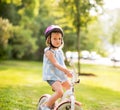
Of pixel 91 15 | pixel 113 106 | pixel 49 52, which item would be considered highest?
pixel 91 15

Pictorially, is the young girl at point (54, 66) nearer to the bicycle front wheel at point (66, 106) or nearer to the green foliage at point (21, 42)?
the bicycle front wheel at point (66, 106)

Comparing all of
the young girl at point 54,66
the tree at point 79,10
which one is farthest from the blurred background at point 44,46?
the young girl at point 54,66

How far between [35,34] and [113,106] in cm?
2428

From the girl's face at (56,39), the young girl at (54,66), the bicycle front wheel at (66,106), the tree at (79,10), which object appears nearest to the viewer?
the bicycle front wheel at (66,106)

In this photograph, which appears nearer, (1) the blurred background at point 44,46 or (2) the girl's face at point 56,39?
(2) the girl's face at point 56,39

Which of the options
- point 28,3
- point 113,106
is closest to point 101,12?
point 28,3

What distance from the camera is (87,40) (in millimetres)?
34594

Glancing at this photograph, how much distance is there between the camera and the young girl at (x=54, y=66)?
5.91 metres

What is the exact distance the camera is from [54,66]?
6.02 metres

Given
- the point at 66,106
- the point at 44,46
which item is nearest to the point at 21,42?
the point at 44,46

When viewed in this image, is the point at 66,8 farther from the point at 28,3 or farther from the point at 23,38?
the point at 23,38

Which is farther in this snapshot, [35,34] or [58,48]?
[35,34]

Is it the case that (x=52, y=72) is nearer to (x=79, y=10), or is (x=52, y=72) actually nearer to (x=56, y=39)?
(x=56, y=39)

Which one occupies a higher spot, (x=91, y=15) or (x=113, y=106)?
(x=91, y=15)
